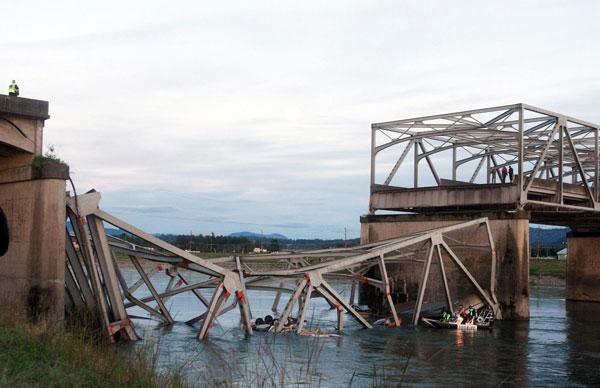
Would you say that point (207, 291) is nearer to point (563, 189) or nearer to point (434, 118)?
point (434, 118)

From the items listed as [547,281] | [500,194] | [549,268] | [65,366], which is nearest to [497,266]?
[500,194]

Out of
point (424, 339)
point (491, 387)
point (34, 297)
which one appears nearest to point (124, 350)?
point (34, 297)

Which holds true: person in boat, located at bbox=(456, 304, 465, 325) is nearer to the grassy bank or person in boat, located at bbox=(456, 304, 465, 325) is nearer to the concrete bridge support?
the concrete bridge support

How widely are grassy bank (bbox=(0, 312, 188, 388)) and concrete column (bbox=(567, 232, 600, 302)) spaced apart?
5205 centimetres

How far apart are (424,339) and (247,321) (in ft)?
24.5

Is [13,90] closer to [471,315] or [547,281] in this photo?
[471,315]

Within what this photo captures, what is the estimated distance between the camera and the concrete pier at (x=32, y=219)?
2404 cm

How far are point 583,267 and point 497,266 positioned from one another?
82.7 feet

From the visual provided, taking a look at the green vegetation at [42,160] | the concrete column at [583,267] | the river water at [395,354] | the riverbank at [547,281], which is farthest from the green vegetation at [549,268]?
the green vegetation at [42,160]

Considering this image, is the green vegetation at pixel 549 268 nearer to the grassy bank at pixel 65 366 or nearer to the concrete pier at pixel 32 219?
the concrete pier at pixel 32 219

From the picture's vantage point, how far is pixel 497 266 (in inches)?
1481

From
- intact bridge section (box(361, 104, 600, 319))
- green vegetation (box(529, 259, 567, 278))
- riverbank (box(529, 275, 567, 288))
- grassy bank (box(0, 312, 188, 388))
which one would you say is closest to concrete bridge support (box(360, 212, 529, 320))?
intact bridge section (box(361, 104, 600, 319))

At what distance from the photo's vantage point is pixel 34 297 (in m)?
24.0

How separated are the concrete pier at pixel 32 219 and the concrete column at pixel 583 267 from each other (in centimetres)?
4661
